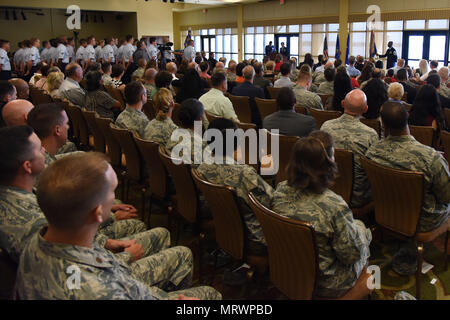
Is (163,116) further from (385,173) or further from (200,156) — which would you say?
(385,173)

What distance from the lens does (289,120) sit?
14.2 ft

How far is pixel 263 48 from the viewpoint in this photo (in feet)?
64.4

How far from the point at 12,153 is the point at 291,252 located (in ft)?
4.85

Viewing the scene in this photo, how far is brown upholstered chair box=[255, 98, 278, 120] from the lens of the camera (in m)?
5.77

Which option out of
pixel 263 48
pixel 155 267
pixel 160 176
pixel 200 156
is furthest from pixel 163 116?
pixel 263 48

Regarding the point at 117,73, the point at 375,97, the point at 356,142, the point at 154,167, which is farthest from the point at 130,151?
the point at 117,73

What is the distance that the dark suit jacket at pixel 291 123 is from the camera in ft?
14.0

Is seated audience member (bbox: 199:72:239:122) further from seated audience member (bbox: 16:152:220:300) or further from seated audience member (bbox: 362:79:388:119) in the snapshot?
seated audience member (bbox: 16:152:220:300)

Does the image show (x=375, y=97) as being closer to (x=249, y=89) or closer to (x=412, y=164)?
(x=412, y=164)

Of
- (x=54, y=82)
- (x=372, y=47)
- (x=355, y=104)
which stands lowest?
(x=355, y=104)

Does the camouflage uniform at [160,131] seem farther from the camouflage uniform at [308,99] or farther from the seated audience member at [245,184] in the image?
the camouflage uniform at [308,99]

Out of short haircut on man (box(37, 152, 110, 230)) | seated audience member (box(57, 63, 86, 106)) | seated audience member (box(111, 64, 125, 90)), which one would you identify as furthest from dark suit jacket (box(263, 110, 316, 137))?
seated audience member (box(111, 64, 125, 90))

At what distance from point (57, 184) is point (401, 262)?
8.78ft

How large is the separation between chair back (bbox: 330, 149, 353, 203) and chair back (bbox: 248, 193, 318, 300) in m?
1.17
